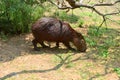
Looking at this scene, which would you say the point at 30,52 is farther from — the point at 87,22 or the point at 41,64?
the point at 87,22

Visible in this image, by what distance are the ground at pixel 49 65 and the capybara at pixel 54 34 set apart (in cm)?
22

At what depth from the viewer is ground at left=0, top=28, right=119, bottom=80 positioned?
6.53 meters

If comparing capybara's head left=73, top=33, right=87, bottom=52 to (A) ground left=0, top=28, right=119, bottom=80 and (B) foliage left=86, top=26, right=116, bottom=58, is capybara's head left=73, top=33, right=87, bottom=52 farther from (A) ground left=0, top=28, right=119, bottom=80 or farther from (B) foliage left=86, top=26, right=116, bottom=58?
(B) foliage left=86, top=26, right=116, bottom=58

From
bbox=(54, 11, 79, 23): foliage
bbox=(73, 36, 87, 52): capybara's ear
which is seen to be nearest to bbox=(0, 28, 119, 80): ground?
bbox=(73, 36, 87, 52): capybara's ear

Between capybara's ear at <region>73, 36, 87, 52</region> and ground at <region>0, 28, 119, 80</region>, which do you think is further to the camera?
capybara's ear at <region>73, 36, 87, 52</region>

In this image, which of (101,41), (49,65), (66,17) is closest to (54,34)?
(49,65)

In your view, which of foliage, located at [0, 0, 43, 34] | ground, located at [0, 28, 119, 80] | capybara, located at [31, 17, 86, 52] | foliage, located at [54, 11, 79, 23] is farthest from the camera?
foliage, located at [54, 11, 79, 23]

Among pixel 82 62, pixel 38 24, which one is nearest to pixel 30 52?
pixel 38 24

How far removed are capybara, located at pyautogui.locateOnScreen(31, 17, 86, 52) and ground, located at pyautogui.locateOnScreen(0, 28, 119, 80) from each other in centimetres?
22

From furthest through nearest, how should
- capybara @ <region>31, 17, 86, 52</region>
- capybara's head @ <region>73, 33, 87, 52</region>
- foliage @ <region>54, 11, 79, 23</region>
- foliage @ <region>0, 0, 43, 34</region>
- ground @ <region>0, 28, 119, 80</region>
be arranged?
foliage @ <region>54, 11, 79, 23</region> < foliage @ <region>0, 0, 43, 34</region> < capybara's head @ <region>73, 33, 87, 52</region> < capybara @ <region>31, 17, 86, 52</region> < ground @ <region>0, 28, 119, 80</region>

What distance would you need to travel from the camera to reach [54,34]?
307 inches

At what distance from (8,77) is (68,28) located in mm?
2242

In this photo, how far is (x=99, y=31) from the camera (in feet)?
31.9

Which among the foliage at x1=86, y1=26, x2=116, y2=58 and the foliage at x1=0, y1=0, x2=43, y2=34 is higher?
the foliage at x1=0, y1=0, x2=43, y2=34
